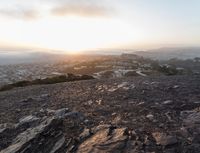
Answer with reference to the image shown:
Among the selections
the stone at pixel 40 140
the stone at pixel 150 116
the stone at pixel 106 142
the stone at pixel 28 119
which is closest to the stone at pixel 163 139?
the stone at pixel 106 142

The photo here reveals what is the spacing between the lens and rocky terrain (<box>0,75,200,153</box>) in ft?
38.9

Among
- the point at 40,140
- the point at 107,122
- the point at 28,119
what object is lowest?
the point at 28,119

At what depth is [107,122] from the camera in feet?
47.8

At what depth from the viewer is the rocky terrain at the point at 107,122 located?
1184cm

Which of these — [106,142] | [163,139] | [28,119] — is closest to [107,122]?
[106,142]

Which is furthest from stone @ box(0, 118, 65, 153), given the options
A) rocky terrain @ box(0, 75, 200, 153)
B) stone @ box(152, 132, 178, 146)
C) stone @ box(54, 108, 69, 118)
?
stone @ box(152, 132, 178, 146)

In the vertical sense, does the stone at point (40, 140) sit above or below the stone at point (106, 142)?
below

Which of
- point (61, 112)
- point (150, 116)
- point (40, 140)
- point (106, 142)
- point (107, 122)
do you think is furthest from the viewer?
point (61, 112)

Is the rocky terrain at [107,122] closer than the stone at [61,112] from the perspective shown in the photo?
Yes

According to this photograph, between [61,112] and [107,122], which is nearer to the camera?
[107,122]

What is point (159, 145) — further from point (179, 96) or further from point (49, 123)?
point (179, 96)

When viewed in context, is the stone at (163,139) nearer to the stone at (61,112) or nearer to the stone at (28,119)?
the stone at (61,112)

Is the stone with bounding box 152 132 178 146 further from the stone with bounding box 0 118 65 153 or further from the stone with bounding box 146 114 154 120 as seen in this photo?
the stone with bounding box 0 118 65 153

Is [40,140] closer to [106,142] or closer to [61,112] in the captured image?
[106,142]
